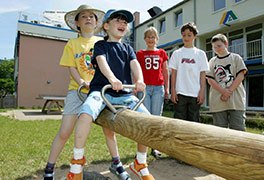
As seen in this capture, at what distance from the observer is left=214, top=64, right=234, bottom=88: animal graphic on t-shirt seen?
321 cm

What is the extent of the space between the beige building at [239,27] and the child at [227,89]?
36.8 feet

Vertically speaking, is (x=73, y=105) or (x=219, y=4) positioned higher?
(x=219, y=4)

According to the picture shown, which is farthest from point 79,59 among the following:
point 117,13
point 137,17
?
point 137,17

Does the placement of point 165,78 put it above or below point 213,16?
below

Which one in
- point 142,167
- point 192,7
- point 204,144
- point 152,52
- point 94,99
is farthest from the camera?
point 192,7

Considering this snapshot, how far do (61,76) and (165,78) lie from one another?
1742 cm

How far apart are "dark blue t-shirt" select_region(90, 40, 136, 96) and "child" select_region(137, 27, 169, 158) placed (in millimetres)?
1085

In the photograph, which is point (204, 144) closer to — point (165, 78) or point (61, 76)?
point (165, 78)

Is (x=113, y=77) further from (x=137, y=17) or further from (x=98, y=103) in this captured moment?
(x=137, y=17)

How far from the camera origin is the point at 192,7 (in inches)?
687

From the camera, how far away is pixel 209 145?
3.57 ft

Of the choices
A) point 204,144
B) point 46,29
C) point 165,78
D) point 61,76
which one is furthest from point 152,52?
point 46,29

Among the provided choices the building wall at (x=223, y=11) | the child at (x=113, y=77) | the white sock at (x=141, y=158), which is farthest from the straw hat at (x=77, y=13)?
the building wall at (x=223, y=11)

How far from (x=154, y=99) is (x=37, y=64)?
679 inches
